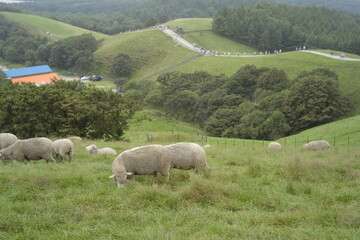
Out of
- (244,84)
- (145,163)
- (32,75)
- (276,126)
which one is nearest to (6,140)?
(145,163)

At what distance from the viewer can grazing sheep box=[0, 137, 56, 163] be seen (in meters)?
15.9

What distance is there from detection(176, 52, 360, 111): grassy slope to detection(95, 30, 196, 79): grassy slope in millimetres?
13031

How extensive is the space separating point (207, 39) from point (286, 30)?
33759 millimetres

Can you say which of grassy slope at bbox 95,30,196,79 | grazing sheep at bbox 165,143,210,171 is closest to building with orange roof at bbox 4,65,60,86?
grassy slope at bbox 95,30,196,79

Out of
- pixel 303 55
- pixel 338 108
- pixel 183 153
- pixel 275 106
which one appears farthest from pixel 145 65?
pixel 183 153

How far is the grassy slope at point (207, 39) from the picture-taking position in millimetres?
129375

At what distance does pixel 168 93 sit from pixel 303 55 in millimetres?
36529

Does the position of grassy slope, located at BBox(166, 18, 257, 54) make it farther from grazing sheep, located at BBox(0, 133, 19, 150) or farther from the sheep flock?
the sheep flock

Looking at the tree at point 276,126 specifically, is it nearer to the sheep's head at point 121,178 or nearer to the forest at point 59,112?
the forest at point 59,112

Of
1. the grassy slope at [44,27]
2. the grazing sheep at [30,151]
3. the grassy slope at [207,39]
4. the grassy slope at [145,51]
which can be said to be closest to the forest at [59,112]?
the grazing sheep at [30,151]

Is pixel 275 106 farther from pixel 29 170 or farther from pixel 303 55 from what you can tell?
pixel 29 170

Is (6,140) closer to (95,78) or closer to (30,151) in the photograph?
(30,151)

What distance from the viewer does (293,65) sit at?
273 feet

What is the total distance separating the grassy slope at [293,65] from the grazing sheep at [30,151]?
5828cm
